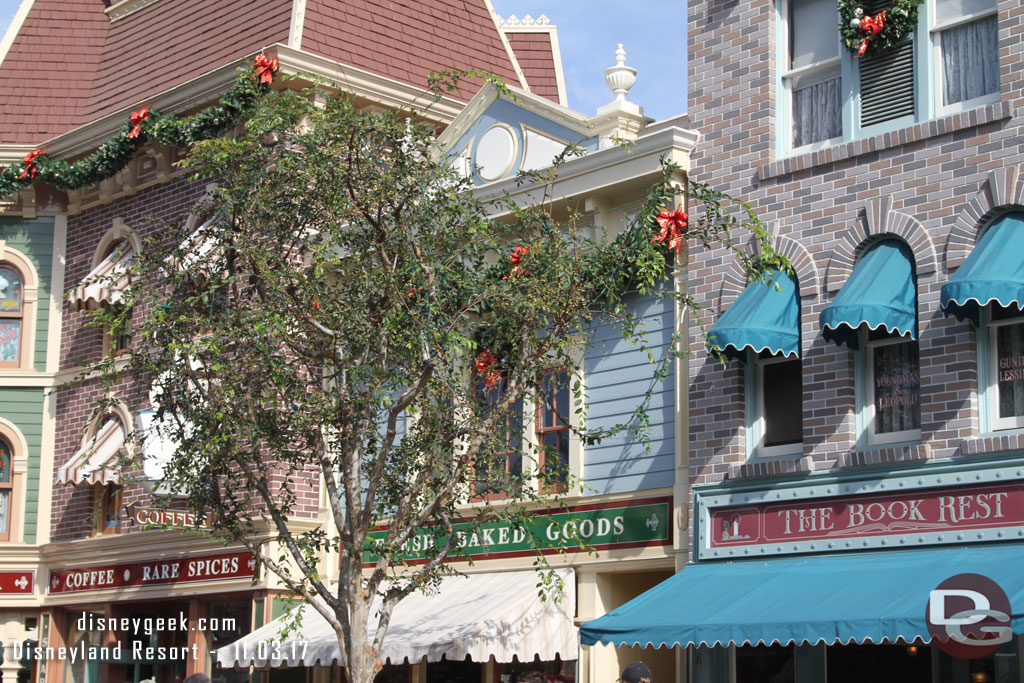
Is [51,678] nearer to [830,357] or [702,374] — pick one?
[702,374]

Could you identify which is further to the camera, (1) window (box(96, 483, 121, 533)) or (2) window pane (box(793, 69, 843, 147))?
(1) window (box(96, 483, 121, 533))

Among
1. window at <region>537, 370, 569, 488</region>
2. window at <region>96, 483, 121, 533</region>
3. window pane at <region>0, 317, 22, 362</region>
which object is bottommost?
window at <region>96, 483, 121, 533</region>

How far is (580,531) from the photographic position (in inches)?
613

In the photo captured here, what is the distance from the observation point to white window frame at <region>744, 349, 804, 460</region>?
13.8 metres

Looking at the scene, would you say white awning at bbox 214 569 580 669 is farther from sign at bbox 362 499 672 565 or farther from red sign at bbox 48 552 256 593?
red sign at bbox 48 552 256 593

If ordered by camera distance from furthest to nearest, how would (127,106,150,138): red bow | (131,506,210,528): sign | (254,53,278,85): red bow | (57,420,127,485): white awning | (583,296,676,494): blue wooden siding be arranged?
(127,106,150,138): red bow
(57,420,127,485): white awning
(254,53,278,85): red bow
(131,506,210,528): sign
(583,296,676,494): blue wooden siding

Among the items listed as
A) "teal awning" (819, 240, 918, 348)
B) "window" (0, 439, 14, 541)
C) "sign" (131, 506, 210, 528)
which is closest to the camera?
"teal awning" (819, 240, 918, 348)

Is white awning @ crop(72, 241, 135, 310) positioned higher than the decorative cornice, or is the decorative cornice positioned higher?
the decorative cornice

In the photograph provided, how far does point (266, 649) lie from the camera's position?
55.0 ft

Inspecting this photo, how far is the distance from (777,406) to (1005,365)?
2448 millimetres

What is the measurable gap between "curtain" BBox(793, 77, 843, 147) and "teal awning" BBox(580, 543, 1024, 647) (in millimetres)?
4194

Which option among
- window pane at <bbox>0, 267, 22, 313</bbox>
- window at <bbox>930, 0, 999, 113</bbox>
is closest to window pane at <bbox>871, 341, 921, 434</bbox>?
window at <bbox>930, 0, 999, 113</bbox>

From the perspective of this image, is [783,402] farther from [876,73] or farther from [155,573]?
[155,573]

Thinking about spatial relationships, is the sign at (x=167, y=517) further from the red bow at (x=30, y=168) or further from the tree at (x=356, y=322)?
the red bow at (x=30, y=168)
